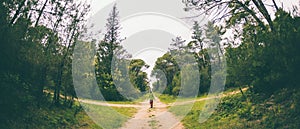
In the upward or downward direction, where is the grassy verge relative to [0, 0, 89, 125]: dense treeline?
downward

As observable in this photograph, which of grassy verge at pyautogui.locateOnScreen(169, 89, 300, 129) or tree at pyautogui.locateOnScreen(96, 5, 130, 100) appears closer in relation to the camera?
grassy verge at pyautogui.locateOnScreen(169, 89, 300, 129)

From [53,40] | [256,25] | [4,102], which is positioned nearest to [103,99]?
[53,40]

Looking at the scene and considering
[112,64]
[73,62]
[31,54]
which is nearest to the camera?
[31,54]

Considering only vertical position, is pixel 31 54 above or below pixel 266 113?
above

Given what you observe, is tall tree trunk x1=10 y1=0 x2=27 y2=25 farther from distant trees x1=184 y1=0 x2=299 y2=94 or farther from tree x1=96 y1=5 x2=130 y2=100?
tree x1=96 y1=5 x2=130 y2=100

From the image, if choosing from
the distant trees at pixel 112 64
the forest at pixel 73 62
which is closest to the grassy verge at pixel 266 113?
the forest at pixel 73 62

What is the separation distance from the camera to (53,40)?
44.1ft

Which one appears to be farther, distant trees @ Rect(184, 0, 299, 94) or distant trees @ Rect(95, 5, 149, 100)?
distant trees @ Rect(95, 5, 149, 100)

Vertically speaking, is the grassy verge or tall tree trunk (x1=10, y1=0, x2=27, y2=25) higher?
tall tree trunk (x1=10, y1=0, x2=27, y2=25)

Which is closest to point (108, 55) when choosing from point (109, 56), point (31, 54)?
point (109, 56)

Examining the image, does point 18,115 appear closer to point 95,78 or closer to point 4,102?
point 4,102

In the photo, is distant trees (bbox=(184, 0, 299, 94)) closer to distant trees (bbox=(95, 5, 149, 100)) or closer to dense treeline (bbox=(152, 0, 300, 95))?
dense treeline (bbox=(152, 0, 300, 95))

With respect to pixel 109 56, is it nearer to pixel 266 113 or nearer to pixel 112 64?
pixel 112 64

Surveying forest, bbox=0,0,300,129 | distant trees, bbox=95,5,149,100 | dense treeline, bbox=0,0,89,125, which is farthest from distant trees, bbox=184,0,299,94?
distant trees, bbox=95,5,149,100
